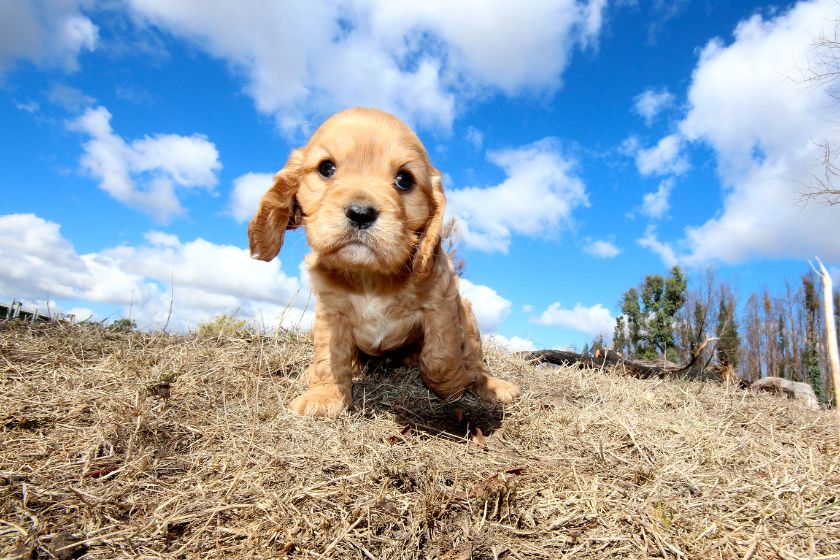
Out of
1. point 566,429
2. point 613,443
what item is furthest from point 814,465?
point 566,429

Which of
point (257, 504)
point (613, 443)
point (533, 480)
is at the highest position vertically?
point (613, 443)

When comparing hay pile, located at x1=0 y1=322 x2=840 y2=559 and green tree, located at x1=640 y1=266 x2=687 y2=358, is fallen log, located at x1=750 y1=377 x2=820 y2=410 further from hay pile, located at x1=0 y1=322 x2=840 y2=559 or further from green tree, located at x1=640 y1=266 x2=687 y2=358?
green tree, located at x1=640 y1=266 x2=687 y2=358

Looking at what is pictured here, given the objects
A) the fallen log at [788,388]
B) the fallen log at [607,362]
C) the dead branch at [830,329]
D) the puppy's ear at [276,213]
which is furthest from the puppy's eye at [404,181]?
the fallen log at [788,388]

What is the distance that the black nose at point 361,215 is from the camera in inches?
110

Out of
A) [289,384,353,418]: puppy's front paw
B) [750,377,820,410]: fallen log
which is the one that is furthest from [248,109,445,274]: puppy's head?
[750,377,820,410]: fallen log

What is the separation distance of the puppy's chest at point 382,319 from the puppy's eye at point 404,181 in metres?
0.77

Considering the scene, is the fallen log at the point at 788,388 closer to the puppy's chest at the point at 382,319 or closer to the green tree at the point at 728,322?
the puppy's chest at the point at 382,319

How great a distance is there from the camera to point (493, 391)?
4.26 metres

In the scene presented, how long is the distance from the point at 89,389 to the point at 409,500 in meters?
2.71

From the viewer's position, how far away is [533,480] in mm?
2686

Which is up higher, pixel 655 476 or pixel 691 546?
pixel 655 476

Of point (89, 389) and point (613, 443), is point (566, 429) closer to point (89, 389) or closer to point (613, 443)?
point (613, 443)

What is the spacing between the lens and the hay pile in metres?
2.20

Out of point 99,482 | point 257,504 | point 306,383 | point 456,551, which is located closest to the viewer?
point 456,551
